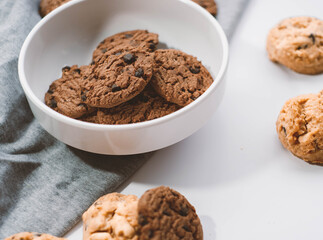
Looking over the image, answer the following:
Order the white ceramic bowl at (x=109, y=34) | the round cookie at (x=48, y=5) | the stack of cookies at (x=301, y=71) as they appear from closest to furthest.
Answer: the white ceramic bowl at (x=109, y=34)
the stack of cookies at (x=301, y=71)
the round cookie at (x=48, y=5)

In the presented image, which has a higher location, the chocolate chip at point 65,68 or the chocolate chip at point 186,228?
the chocolate chip at point 65,68

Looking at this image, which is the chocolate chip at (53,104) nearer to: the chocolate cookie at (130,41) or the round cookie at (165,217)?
the chocolate cookie at (130,41)

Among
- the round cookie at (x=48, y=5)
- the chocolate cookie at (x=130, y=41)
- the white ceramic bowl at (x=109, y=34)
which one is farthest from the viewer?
the round cookie at (x=48, y=5)

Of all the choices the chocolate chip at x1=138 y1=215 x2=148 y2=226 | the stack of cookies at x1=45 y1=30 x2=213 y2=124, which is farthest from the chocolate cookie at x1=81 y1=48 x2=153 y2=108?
the chocolate chip at x1=138 y1=215 x2=148 y2=226

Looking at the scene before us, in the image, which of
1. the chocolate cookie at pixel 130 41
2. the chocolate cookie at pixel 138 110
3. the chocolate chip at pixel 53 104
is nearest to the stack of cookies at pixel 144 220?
the chocolate cookie at pixel 138 110

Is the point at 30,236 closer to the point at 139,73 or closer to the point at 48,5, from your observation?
the point at 139,73

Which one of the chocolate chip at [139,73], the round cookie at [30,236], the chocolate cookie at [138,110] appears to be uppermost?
the chocolate chip at [139,73]

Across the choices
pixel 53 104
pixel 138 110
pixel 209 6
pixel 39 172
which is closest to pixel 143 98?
pixel 138 110

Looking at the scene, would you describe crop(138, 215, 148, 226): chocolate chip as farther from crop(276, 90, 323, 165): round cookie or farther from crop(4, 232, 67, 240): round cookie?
crop(276, 90, 323, 165): round cookie
